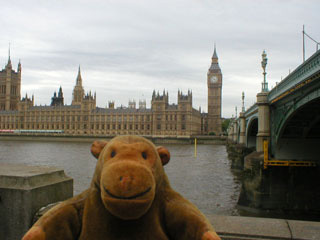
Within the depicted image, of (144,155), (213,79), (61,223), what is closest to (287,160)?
(144,155)

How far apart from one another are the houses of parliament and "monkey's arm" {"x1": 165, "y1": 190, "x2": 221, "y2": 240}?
71.2 meters

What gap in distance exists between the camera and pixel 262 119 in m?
13.9

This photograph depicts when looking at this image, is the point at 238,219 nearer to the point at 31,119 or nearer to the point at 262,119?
the point at 262,119

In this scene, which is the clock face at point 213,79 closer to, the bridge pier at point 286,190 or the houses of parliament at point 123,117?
the houses of parliament at point 123,117

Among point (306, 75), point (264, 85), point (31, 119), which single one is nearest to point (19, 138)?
point (31, 119)

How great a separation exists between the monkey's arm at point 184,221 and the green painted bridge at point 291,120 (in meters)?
8.32

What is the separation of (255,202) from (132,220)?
1105 centimetres

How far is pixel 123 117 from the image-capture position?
259ft

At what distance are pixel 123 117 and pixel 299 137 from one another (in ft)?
220

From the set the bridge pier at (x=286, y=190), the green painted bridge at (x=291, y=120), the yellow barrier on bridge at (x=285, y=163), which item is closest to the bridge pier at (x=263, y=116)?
the green painted bridge at (x=291, y=120)

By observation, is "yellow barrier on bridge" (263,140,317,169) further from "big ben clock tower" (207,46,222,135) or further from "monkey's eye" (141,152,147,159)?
"big ben clock tower" (207,46,222,135)

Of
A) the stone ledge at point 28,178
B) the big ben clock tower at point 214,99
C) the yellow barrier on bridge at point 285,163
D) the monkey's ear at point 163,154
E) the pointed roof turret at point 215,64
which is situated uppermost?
the pointed roof turret at point 215,64

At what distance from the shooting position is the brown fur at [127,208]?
5.30 feet

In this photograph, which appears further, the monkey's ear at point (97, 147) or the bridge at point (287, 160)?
the bridge at point (287, 160)
